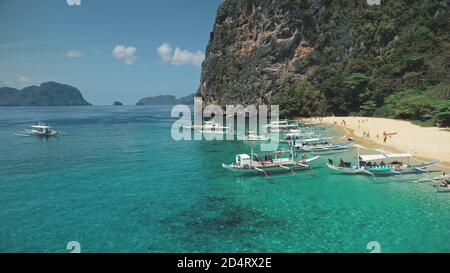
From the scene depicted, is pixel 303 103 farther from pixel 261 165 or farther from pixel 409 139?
pixel 261 165

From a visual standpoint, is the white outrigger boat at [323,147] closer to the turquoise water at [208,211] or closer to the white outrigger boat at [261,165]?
the turquoise water at [208,211]

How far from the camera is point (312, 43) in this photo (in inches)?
4373

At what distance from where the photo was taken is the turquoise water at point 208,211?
20594mm

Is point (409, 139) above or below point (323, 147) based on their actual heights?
above

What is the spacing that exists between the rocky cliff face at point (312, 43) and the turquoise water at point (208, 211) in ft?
205

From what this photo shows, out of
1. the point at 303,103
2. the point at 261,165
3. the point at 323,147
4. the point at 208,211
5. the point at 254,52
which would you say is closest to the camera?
the point at 208,211

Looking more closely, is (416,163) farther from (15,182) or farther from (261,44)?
(261,44)

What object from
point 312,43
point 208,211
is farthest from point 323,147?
point 312,43

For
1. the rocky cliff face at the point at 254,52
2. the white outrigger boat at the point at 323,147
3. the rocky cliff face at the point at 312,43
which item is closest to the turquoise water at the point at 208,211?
the white outrigger boat at the point at 323,147

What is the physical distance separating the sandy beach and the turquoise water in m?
10.6

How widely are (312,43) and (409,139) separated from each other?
231 feet

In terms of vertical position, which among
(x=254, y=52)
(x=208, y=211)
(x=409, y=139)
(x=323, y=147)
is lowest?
(x=208, y=211)
